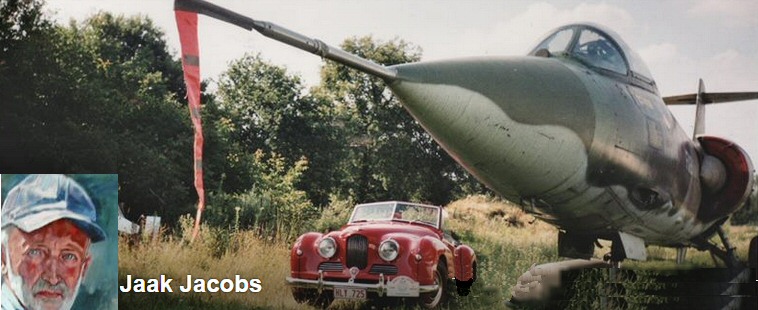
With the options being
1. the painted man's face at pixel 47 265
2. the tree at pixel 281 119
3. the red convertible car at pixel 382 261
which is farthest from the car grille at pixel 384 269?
the painted man's face at pixel 47 265

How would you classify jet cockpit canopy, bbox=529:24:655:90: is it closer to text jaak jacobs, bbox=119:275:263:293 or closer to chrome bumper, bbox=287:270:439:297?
chrome bumper, bbox=287:270:439:297

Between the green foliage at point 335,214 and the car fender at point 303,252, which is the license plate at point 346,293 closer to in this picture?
the car fender at point 303,252

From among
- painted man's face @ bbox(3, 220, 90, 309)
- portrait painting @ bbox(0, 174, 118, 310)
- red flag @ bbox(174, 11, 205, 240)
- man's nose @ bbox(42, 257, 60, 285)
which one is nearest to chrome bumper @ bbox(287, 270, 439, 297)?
red flag @ bbox(174, 11, 205, 240)

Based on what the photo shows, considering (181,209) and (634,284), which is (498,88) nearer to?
(634,284)

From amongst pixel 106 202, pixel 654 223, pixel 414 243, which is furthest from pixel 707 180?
pixel 106 202

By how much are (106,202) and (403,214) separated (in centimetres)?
154

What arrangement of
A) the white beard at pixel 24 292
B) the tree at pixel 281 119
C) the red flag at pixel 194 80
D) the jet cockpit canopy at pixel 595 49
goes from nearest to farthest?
the jet cockpit canopy at pixel 595 49 < the red flag at pixel 194 80 < the tree at pixel 281 119 < the white beard at pixel 24 292

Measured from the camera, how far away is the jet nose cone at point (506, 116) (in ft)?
7.57

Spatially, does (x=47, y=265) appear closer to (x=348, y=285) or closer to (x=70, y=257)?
(x=70, y=257)

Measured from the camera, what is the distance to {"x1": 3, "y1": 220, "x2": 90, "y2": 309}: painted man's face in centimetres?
382

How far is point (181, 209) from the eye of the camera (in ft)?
12.1

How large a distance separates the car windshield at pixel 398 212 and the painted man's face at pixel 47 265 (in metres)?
1.48

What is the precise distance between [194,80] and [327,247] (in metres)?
1.04

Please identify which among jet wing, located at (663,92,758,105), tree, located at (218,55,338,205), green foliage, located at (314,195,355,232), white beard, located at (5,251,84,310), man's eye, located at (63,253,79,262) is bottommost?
white beard, located at (5,251,84,310)
